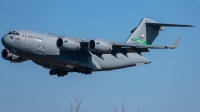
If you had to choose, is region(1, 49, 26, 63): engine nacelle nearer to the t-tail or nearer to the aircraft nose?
the aircraft nose

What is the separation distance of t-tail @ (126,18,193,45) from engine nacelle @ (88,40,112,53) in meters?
3.85

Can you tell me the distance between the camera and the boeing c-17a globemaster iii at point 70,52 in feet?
Answer: 71.2

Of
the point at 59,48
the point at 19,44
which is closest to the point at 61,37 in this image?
the point at 59,48

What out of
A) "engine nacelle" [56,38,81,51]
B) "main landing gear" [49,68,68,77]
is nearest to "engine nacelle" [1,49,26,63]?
"main landing gear" [49,68,68,77]

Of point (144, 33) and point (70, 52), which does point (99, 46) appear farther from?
point (144, 33)

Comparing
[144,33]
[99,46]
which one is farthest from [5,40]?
[144,33]

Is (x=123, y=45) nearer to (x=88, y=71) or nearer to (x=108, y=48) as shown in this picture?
(x=108, y=48)

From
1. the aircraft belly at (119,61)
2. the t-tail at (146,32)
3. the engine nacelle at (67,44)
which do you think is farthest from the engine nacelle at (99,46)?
the t-tail at (146,32)

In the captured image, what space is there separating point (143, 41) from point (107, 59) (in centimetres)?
310

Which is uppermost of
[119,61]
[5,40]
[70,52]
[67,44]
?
[5,40]

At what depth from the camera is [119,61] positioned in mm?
24672

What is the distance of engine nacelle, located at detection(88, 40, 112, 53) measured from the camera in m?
22.3

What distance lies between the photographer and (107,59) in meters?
24.2

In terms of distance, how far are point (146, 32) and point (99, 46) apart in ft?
16.6
